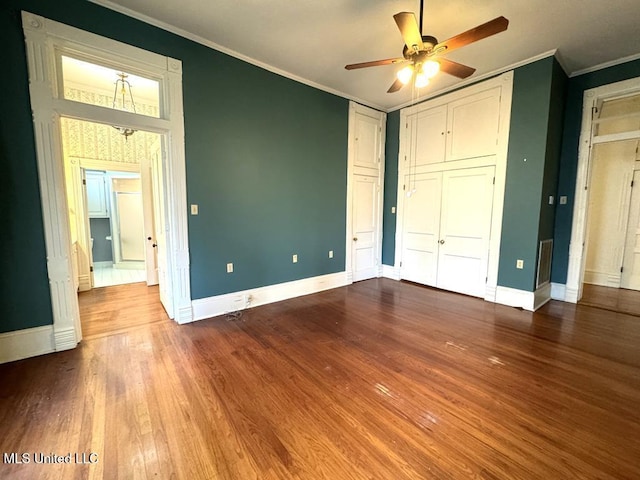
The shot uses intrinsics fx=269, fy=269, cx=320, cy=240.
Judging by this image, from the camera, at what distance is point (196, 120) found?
3174 mm

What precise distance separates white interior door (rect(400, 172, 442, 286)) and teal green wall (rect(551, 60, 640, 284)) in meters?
1.69

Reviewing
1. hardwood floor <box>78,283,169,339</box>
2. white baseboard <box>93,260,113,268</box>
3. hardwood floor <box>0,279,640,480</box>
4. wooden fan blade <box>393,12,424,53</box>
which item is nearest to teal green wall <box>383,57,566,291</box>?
hardwood floor <box>0,279,640,480</box>

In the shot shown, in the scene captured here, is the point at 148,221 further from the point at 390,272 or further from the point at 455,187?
the point at 455,187

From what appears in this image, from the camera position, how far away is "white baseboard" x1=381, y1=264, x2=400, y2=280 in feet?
17.7

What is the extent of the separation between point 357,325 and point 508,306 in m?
2.34

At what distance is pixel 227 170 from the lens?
11.4 ft

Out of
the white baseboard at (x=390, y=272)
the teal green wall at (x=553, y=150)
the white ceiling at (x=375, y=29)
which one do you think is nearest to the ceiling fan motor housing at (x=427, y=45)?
the white ceiling at (x=375, y=29)

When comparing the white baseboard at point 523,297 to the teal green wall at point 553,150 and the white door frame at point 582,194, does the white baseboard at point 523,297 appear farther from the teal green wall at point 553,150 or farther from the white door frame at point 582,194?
the teal green wall at point 553,150

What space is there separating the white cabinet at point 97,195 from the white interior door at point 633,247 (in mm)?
10693

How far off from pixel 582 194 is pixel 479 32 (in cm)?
337

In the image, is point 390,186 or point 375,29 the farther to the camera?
point 390,186

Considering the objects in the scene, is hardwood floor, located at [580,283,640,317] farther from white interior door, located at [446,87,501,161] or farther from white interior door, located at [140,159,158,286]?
white interior door, located at [140,159,158,286]

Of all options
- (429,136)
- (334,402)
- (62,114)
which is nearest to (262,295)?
(334,402)

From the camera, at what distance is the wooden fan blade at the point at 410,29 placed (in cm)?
193
